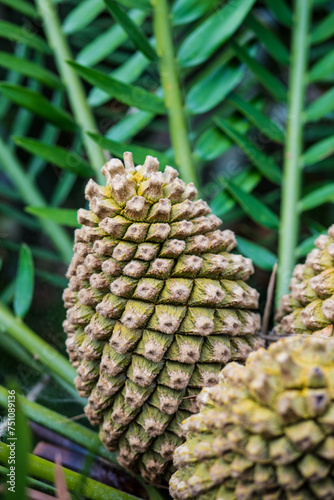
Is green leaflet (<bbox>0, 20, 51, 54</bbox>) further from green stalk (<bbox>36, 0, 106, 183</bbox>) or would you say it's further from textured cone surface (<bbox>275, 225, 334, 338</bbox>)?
textured cone surface (<bbox>275, 225, 334, 338</bbox>)

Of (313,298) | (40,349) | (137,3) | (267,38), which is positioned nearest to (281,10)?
(267,38)

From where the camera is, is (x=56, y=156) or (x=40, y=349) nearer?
(x=40, y=349)

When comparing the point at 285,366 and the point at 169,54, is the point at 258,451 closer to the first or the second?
the point at 285,366

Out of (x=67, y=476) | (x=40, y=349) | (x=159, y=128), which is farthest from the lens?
(x=159, y=128)

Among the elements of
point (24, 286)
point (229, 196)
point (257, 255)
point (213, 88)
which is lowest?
point (24, 286)

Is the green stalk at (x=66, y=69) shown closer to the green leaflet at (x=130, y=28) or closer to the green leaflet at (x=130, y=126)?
A: the green leaflet at (x=130, y=126)

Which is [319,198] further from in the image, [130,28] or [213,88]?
[130,28]

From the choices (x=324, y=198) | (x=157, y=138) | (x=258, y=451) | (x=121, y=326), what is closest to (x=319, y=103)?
(x=324, y=198)

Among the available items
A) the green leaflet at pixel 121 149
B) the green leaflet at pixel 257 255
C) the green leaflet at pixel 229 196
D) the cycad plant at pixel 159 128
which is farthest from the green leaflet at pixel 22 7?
the green leaflet at pixel 257 255
